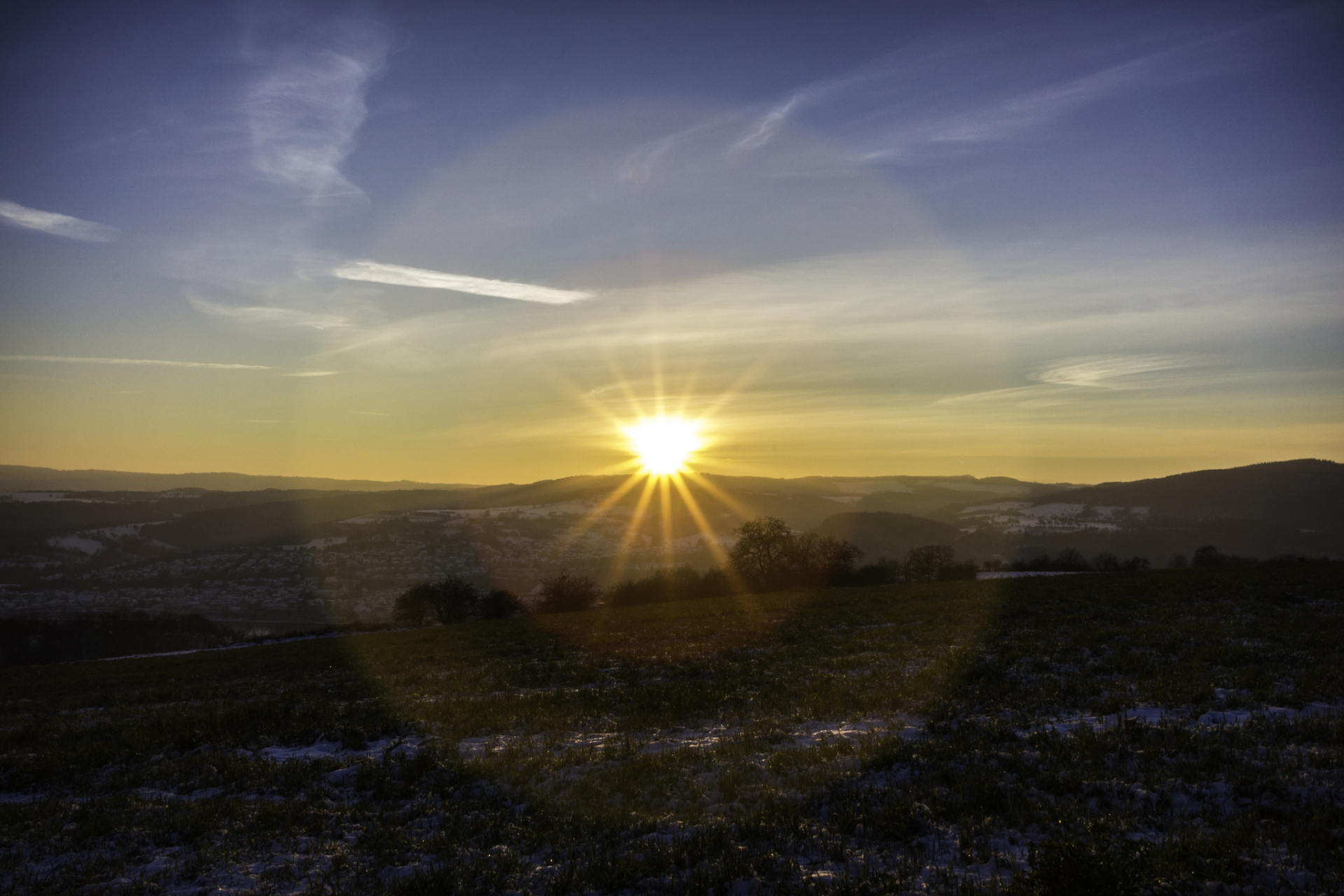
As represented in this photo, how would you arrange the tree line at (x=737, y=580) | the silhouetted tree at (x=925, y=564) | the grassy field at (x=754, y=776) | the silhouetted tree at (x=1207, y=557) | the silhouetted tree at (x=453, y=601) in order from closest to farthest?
the grassy field at (x=754, y=776) < the silhouetted tree at (x=1207, y=557) < the tree line at (x=737, y=580) < the silhouetted tree at (x=453, y=601) < the silhouetted tree at (x=925, y=564)

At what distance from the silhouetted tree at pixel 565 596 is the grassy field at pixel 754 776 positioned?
5521 cm

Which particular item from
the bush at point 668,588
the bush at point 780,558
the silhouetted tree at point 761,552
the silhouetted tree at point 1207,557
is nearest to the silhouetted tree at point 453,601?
the bush at point 668,588

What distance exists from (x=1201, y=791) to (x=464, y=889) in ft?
28.8

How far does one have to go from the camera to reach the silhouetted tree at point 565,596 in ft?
256

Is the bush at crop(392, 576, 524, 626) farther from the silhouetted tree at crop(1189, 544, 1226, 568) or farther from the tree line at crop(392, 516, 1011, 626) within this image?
the silhouetted tree at crop(1189, 544, 1226, 568)

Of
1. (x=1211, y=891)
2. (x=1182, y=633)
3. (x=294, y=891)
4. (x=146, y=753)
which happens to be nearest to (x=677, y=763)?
(x=294, y=891)

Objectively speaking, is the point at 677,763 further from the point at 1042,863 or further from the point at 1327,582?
the point at 1327,582

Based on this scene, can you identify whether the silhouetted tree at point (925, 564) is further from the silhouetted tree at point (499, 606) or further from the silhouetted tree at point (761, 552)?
the silhouetted tree at point (499, 606)

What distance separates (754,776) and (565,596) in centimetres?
7034

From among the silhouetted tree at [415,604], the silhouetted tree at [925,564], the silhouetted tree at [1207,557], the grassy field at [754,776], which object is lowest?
the silhouetted tree at [415,604]

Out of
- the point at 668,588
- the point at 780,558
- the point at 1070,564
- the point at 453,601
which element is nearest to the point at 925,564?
the point at 1070,564

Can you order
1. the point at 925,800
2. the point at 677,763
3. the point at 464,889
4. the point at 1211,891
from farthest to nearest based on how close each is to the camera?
the point at 677,763, the point at 925,800, the point at 464,889, the point at 1211,891

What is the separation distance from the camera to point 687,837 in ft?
27.3

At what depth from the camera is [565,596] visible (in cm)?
7831
